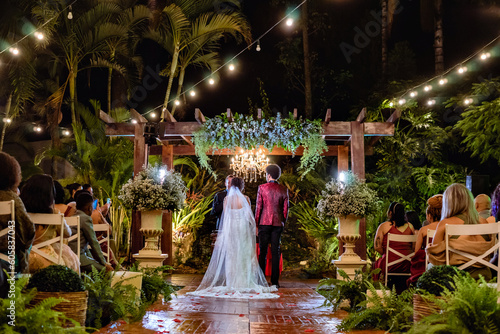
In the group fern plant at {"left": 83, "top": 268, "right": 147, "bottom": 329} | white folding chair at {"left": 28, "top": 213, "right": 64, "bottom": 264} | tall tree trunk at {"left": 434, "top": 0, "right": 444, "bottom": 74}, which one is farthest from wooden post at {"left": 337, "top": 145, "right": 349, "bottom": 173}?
tall tree trunk at {"left": 434, "top": 0, "right": 444, "bottom": 74}

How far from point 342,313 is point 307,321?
721 millimetres

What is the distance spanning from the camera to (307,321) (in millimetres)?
5410

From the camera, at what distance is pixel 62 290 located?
3621 millimetres

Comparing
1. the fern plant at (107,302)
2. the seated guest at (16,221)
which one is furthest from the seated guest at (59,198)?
the seated guest at (16,221)

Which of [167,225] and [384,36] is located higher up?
[384,36]

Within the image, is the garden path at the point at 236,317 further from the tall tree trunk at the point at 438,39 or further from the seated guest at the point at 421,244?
the tall tree trunk at the point at 438,39

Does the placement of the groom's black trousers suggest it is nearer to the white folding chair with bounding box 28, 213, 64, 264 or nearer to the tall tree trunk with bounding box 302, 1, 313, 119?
the white folding chair with bounding box 28, 213, 64, 264

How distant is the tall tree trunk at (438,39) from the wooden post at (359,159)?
28.0 feet

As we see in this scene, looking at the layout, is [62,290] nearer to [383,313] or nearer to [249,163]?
[383,313]

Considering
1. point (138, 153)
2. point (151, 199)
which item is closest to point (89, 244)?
point (151, 199)

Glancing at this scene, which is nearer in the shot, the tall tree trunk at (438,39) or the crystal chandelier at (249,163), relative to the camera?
the crystal chandelier at (249,163)

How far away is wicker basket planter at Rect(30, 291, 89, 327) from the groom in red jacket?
186 inches

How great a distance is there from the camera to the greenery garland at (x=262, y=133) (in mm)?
9188

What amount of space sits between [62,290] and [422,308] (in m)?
2.32
